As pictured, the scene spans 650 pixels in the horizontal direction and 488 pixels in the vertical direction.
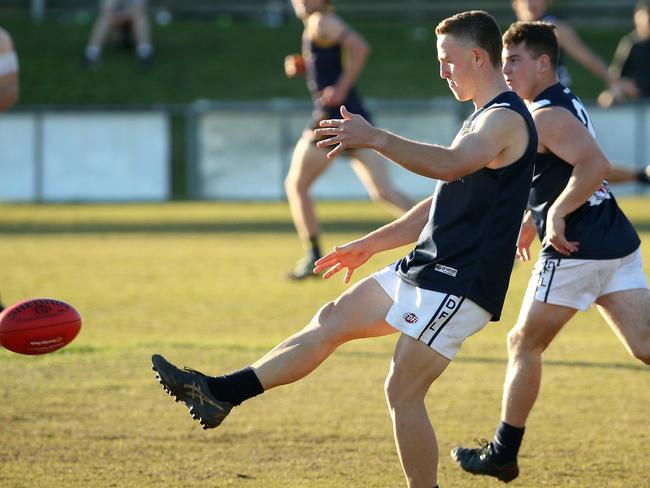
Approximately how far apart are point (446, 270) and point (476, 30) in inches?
37.2

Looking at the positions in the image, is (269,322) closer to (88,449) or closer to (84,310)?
(84,310)

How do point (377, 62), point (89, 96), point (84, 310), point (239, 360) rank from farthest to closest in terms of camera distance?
point (377, 62)
point (89, 96)
point (84, 310)
point (239, 360)

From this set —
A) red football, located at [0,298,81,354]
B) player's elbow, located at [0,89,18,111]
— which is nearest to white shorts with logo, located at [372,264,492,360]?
red football, located at [0,298,81,354]

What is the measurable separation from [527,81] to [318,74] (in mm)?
7002

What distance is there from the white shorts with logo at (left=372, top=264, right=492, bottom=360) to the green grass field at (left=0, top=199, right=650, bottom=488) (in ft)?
3.38

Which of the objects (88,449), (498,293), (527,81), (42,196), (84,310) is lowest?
(42,196)

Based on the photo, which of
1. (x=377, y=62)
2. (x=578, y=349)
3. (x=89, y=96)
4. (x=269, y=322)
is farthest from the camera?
(x=377, y=62)

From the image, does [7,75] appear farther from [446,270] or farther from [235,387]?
[446,270]

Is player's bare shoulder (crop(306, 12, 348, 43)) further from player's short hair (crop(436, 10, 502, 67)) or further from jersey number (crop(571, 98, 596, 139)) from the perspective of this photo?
player's short hair (crop(436, 10, 502, 67))

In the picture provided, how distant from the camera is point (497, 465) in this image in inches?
228

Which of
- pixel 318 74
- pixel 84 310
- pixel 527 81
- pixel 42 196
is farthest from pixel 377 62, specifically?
pixel 527 81

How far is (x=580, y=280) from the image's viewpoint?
19.5ft

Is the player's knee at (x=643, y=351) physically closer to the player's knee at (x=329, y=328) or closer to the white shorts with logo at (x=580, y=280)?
the white shorts with logo at (x=580, y=280)

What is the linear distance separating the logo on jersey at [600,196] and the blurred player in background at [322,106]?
593cm
